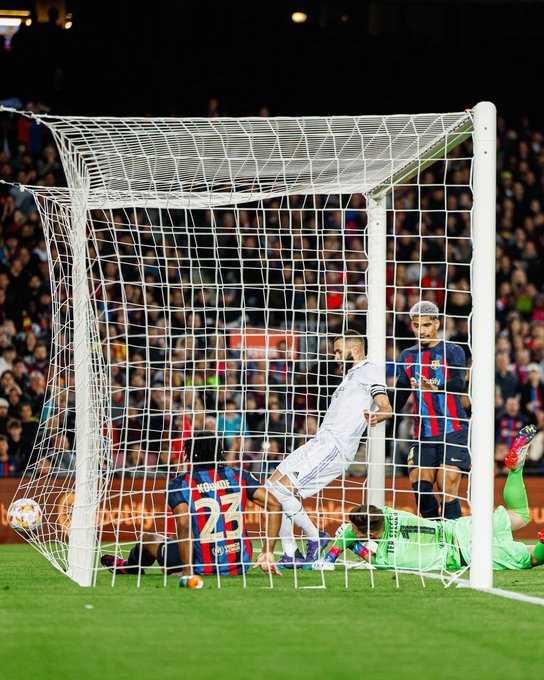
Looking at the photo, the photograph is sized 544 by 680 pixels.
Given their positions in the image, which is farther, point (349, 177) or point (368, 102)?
point (368, 102)

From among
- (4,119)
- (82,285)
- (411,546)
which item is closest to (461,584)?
(411,546)

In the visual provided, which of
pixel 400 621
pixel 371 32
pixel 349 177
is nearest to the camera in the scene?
pixel 400 621

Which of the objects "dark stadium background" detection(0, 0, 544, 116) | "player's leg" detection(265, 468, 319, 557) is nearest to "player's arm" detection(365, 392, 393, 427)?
"player's leg" detection(265, 468, 319, 557)

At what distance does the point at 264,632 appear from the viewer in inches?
253

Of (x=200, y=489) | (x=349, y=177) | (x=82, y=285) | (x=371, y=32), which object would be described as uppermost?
(x=371, y=32)

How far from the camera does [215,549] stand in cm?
904

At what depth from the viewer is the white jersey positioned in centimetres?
996

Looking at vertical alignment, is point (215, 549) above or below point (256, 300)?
below

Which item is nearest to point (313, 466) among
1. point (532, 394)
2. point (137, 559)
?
point (137, 559)

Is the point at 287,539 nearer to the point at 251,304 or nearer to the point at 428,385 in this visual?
the point at 428,385

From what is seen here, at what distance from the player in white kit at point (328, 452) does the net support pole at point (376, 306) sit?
103 centimetres

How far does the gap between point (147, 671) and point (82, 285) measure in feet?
12.3

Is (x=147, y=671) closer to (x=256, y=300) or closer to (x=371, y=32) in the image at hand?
(x=256, y=300)

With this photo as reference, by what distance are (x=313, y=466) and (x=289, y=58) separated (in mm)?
14888
